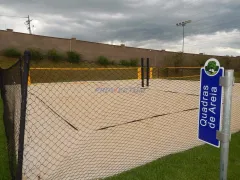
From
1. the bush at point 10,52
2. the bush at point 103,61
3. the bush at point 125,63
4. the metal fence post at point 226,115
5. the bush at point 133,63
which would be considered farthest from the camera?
the bush at point 133,63

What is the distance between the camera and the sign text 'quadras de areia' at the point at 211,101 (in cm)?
148

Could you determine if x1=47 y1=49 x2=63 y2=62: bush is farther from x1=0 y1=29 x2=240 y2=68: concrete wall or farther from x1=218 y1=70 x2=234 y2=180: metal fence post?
x1=218 y1=70 x2=234 y2=180: metal fence post

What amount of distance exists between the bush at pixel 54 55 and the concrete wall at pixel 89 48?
116 centimetres

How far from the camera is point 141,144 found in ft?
12.8

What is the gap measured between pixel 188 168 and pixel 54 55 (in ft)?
95.3

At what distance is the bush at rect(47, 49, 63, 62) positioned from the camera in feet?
97.3

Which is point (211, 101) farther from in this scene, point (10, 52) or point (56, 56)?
point (56, 56)

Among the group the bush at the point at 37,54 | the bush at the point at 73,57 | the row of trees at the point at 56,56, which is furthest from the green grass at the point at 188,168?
the bush at the point at 73,57

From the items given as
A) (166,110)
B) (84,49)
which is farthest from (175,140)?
(84,49)

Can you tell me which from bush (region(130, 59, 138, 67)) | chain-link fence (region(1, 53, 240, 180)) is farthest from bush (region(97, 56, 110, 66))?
chain-link fence (region(1, 53, 240, 180))

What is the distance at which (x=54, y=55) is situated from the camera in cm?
2972

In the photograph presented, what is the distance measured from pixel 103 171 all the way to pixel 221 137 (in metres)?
1.88

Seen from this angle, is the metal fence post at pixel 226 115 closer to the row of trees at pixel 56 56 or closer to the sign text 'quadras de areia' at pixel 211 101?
the sign text 'quadras de areia' at pixel 211 101

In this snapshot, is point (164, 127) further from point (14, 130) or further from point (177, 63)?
point (177, 63)
